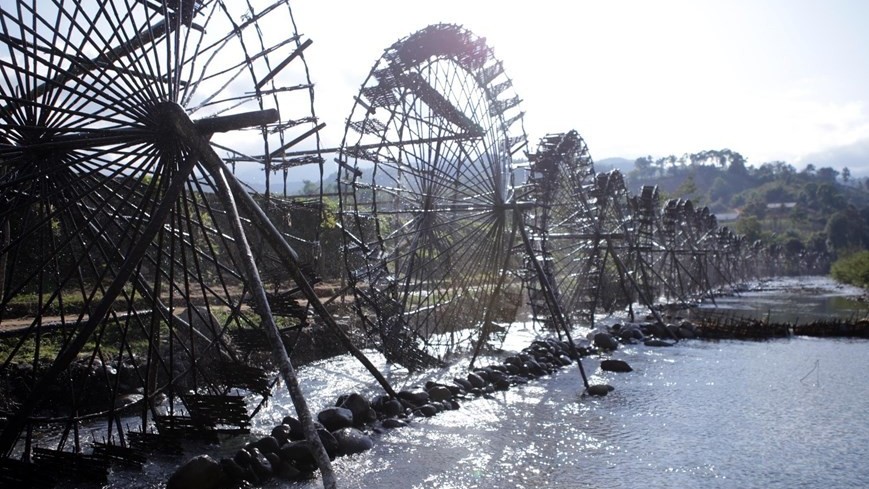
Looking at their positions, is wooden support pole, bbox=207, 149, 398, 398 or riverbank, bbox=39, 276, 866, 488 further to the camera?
riverbank, bbox=39, 276, 866, 488

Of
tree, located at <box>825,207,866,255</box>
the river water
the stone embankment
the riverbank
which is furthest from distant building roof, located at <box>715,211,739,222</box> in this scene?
the river water

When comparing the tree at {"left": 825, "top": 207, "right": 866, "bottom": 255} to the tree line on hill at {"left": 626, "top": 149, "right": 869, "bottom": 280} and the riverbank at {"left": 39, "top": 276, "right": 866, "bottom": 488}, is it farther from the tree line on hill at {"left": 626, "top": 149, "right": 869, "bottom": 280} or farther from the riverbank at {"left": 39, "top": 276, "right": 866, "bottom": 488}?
the riverbank at {"left": 39, "top": 276, "right": 866, "bottom": 488}

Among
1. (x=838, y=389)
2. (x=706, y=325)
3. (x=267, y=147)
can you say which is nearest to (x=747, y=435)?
(x=838, y=389)

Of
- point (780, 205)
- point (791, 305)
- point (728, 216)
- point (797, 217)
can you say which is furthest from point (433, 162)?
point (780, 205)

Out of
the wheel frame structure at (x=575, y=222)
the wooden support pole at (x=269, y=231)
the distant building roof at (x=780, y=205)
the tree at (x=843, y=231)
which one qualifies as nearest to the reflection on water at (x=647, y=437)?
the wooden support pole at (x=269, y=231)

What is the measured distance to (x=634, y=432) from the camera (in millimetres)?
14586

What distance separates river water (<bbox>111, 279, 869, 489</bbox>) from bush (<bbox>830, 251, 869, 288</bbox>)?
43021mm

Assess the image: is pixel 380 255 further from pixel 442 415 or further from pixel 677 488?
pixel 677 488

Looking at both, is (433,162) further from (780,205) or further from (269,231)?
(780,205)

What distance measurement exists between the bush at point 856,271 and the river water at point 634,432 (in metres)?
43.0

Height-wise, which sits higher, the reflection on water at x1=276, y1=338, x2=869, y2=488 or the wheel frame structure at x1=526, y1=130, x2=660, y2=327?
the wheel frame structure at x1=526, y1=130, x2=660, y2=327

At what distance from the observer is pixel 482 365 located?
21.8 m

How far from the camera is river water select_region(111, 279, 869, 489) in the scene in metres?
11.8

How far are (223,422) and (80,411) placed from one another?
4.00m
